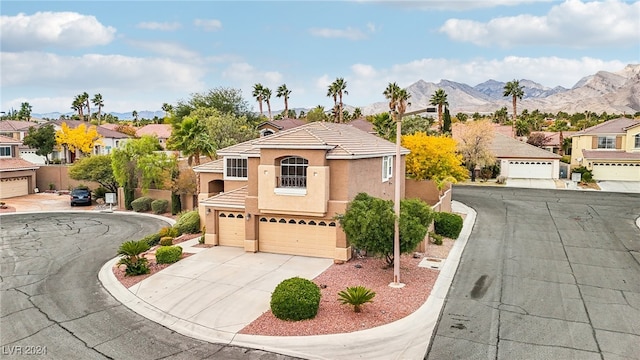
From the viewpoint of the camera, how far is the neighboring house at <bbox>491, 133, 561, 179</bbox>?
53156 millimetres

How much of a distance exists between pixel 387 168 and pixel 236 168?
960cm

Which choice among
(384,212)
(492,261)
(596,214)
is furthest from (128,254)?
(596,214)

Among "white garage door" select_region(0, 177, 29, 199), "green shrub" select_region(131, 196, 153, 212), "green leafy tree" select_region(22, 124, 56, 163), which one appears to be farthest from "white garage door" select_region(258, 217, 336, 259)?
"green leafy tree" select_region(22, 124, 56, 163)

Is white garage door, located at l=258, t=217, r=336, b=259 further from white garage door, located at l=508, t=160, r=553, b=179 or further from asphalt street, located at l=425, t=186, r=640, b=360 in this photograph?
white garage door, located at l=508, t=160, r=553, b=179

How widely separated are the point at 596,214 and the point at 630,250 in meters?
10.0

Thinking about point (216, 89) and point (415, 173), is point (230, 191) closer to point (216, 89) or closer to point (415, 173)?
point (415, 173)

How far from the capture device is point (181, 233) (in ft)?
93.8

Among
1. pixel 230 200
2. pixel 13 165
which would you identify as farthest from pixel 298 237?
pixel 13 165

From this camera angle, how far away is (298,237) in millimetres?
22781

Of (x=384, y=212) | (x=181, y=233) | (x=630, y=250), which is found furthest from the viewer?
(x=181, y=233)

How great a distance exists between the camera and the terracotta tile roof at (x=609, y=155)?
50166mm

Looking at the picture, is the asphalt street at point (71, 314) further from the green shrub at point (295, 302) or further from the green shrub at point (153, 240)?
the green shrub at point (295, 302)

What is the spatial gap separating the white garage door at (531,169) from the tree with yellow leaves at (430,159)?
822 inches

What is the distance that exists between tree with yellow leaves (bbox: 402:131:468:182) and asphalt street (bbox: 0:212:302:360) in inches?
869
